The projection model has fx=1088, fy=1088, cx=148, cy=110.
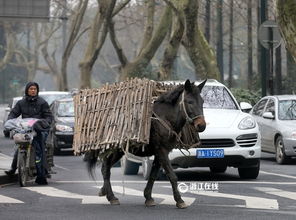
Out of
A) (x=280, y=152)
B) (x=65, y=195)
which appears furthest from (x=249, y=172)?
(x=280, y=152)

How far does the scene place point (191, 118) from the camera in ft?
46.0

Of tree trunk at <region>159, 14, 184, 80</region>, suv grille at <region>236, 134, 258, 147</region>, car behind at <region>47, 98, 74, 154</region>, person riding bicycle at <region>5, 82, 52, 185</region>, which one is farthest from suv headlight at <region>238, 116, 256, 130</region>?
tree trunk at <region>159, 14, 184, 80</region>

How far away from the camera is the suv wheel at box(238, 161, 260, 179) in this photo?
1888 cm

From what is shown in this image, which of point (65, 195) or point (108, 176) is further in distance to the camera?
point (65, 195)

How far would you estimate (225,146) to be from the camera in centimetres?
1822

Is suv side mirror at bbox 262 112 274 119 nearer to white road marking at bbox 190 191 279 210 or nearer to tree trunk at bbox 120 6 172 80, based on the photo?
white road marking at bbox 190 191 279 210

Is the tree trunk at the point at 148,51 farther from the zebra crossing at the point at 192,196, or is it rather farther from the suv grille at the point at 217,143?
the zebra crossing at the point at 192,196

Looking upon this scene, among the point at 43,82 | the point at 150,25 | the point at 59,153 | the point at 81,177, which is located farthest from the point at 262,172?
the point at 43,82

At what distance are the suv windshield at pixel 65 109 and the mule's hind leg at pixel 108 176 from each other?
46.1ft

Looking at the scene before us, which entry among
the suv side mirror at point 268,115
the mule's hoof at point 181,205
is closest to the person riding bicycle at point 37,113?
the mule's hoof at point 181,205

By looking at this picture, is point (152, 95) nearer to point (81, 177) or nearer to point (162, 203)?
point (162, 203)

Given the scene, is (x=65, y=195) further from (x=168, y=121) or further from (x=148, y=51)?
(x=148, y=51)

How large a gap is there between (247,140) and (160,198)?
373 centimetres

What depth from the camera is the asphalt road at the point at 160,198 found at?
13.2 metres
